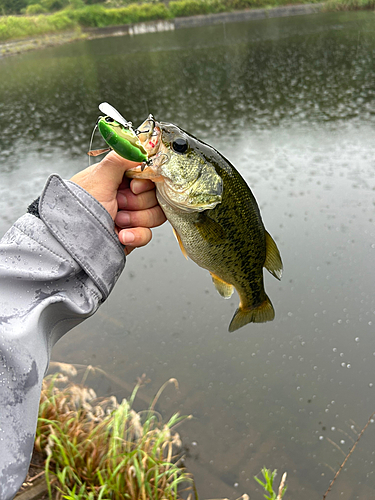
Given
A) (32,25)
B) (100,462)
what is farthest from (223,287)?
(32,25)

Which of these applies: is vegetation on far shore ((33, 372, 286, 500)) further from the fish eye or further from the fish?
the fish eye

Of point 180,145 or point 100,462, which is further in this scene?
point 100,462

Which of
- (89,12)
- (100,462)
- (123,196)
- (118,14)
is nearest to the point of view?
(123,196)

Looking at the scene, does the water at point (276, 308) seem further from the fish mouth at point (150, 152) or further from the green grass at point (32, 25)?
the green grass at point (32, 25)

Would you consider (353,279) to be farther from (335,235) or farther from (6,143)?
(6,143)

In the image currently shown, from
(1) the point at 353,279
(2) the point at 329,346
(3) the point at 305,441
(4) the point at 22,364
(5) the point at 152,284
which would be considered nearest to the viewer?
(4) the point at 22,364

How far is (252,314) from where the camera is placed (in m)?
2.40

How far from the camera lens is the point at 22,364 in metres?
1.43

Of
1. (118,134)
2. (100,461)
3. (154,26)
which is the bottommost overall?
(100,461)

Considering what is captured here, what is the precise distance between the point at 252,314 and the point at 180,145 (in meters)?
1.11

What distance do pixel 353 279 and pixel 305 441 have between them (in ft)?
8.88

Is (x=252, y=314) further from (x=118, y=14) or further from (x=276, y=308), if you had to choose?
(x=118, y=14)

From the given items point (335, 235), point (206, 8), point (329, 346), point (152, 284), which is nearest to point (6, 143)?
point (152, 284)

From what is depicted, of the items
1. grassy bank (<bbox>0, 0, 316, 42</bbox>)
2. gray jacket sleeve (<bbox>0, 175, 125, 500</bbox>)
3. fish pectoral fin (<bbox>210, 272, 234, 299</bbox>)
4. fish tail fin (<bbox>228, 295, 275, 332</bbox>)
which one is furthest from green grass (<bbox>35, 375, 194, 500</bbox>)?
grassy bank (<bbox>0, 0, 316, 42</bbox>)
